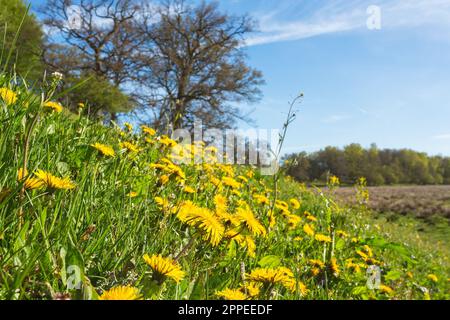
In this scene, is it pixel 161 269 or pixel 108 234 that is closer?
pixel 161 269

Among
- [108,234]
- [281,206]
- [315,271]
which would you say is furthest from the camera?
[281,206]

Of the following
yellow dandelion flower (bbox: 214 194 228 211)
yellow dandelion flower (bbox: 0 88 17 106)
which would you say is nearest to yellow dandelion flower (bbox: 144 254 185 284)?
yellow dandelion flower (bbox: 214 194 228 211)

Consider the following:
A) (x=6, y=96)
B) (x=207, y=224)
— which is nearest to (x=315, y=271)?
(x=207, y=224)

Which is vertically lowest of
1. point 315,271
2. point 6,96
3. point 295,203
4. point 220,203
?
point 315,271

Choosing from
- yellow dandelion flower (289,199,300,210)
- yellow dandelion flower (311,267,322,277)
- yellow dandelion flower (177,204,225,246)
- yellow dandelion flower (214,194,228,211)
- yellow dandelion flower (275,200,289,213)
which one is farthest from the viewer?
yellow dandelion flower (289,199,300,210)

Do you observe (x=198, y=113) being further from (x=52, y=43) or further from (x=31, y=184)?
(x=31, y=184)

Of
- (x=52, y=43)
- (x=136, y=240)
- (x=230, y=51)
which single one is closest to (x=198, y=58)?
(x=230, y=51)

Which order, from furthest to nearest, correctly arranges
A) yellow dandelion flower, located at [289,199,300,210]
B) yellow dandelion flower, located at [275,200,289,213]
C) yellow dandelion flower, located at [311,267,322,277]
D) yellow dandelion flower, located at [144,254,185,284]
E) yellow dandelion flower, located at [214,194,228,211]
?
yellow dandelion flower, located at [289,199,300,210] < yellow dandelion flower, located at [275,200,289,213] < yellow dandelion flower, located at [311,267,322,277] < yellow dandelion flower, located at [214,194,228,211] < yellow dandelion flower, located at [144,254,185,284]

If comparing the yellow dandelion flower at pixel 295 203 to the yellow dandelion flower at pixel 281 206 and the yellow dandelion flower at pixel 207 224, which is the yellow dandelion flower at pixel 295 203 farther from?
the yellow dandelion flower at pixel 207 224

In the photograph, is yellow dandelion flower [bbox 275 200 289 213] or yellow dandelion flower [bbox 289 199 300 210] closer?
yellow dandelion flower [bbox 275 200 289 213]

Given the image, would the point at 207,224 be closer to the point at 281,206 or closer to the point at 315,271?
the point at 315,271

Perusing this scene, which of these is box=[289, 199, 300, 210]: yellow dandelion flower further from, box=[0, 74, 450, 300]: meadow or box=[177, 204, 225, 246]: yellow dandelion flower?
box=[177, 204, 225, 246]: yellow dandelion flower

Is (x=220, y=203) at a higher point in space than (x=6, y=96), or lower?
lower

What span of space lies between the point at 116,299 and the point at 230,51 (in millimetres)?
22880
